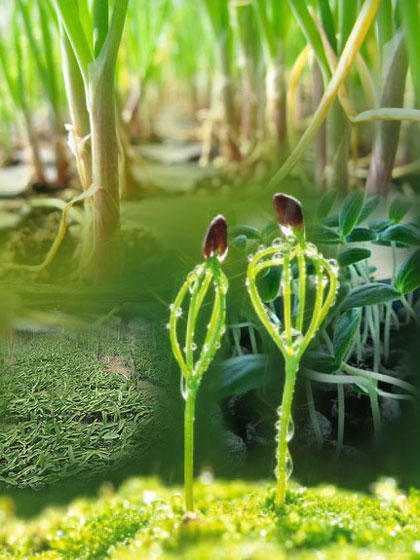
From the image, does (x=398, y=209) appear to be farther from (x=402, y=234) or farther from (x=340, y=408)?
(x=340, y=408)

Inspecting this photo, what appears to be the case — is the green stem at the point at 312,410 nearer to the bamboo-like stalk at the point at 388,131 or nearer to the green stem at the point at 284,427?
the green stem at the point at 284,427

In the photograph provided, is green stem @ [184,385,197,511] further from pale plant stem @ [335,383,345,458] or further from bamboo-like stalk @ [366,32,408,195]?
bamboo-like stalk @ [366,32,408,195]

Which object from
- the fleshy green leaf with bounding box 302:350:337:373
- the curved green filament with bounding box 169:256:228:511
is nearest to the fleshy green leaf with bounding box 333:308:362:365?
the fleshy green leaf with bounding box 302:350:337:373

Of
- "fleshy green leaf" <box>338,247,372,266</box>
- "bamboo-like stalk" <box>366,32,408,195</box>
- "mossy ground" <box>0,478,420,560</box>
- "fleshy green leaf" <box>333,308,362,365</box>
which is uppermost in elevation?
"bamboo-like stalk" <box>366,32,408,195</box>

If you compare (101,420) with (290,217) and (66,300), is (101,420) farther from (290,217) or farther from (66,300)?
(290,217)

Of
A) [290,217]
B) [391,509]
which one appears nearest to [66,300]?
[290,217]

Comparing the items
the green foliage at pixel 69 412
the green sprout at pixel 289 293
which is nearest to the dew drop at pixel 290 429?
the green sprout at pixel 289 293
